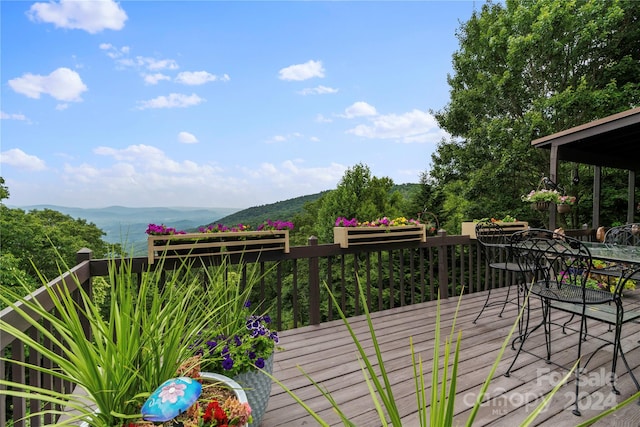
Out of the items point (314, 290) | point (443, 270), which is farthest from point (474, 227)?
point (314, 290)

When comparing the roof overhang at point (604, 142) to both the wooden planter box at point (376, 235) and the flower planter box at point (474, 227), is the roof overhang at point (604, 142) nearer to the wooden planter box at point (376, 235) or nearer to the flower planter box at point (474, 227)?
the flower planter box at point (474, 227)

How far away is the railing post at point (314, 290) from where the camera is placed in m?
3.22

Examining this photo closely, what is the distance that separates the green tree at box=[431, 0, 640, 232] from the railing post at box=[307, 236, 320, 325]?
9.02 metres

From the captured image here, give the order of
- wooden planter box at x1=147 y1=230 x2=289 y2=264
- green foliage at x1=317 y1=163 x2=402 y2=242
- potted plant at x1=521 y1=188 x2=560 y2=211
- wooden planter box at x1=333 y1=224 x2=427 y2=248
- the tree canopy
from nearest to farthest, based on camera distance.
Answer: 1. wooden planter box at x1=147 y1=230 x2=289 y2=264
2. wooden planter box at x1=333 y1=224 x2=427 y2=248
3. potted plant at x1=521 y1=188 x2=560 y2=211
4. the tree canopy
5. green foliage at x1=317 y1=163 x2=402 y2=242

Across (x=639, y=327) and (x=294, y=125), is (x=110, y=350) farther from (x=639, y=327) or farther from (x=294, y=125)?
(x=294, y=125)

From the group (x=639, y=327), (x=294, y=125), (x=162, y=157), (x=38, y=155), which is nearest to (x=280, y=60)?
(x=294, y=125)

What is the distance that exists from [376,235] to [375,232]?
34 mm

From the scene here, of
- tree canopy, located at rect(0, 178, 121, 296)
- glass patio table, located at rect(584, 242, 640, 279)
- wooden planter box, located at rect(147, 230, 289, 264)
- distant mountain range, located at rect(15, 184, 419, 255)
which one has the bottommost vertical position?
tree canopy, located at rect(0, 178, 121, 296)

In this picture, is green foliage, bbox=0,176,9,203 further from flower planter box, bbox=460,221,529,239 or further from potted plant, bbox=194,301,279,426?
flower planter box, bbox=460,221,529,239

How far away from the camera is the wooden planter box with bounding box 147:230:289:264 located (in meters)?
2.56

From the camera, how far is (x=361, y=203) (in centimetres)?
1393

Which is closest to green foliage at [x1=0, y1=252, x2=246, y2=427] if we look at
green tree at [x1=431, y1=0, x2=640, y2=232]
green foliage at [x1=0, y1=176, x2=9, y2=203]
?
green tree at [x1=431, y1=0, x2=640, y2=232]

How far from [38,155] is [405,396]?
66.2 feet

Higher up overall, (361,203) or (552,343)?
(361,203)
